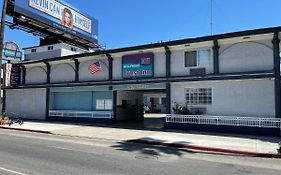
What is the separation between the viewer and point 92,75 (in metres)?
25.4

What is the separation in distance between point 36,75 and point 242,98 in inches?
854

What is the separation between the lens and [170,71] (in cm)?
2091

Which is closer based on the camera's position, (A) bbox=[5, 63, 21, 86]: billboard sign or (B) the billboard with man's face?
(A) bbox=[5, 63, 21, 86]: billboard sign

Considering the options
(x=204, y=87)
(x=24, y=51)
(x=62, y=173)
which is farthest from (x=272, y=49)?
(x=24, y=51)

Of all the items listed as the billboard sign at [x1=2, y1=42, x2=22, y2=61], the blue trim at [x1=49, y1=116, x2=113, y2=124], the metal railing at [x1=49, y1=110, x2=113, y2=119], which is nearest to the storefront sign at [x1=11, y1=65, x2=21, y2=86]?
the billboard sign at [x1=2, y1=42, x2=22, y2=61]

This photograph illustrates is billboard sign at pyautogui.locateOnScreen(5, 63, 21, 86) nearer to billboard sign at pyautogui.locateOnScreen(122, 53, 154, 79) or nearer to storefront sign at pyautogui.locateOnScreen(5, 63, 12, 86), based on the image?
storefront sign at pyautogui.locateOnScreen(5, 63, 12, 86)

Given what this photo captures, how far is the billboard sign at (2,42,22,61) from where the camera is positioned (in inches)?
1237

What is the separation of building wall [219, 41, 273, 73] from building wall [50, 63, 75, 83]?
48.0ft

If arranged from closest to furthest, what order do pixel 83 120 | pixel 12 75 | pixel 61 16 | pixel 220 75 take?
pixel 220 75
pixel 83 120
pixel 12 75
pixel 61 16

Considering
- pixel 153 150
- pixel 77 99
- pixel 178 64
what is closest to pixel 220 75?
pixel 178 64

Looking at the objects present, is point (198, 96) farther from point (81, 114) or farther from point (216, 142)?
point (81, 114)

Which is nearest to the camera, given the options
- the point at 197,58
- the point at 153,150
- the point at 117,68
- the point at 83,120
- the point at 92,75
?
the point at 153,150

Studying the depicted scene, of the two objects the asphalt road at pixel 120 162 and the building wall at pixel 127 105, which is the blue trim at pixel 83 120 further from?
the asphalt road at pixel 120 162

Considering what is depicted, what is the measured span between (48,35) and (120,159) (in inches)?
1108
